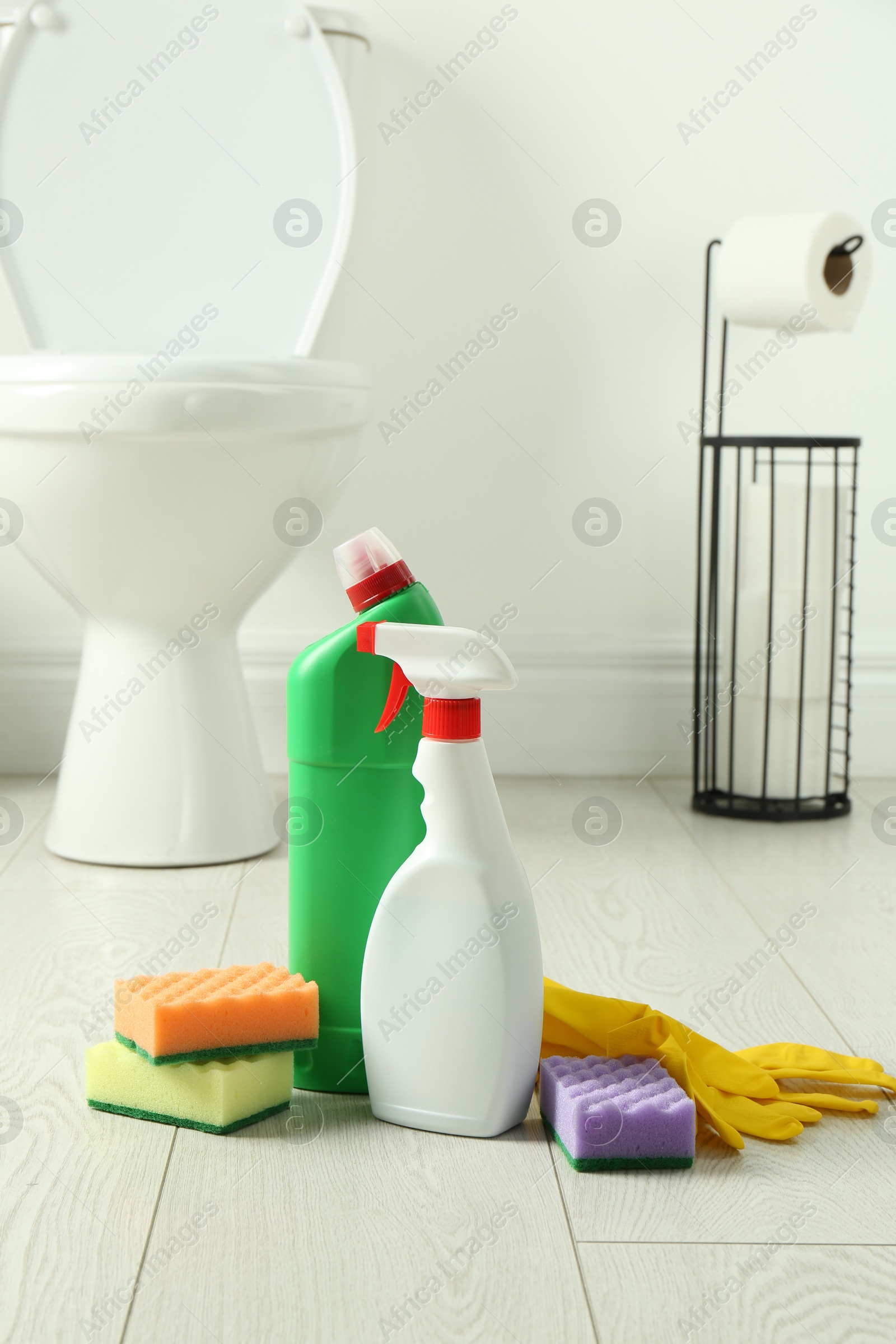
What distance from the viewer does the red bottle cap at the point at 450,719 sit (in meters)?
0.74

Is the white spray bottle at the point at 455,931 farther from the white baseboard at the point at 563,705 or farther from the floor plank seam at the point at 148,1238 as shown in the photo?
the white baseboard at the point at 563,705

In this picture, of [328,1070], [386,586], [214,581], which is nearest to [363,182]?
[214,581]

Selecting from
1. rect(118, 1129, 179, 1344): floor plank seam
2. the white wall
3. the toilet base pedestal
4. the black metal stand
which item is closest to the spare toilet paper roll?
the black metal stand

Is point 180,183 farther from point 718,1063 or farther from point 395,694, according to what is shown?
point 718,1063

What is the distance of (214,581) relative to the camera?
1.30 m

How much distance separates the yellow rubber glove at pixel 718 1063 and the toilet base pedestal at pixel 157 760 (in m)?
0.56

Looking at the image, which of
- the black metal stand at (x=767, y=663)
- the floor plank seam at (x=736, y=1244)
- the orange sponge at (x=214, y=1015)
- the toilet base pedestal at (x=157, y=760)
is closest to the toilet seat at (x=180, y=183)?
the toilet base pedestal at (x=157, y=760)

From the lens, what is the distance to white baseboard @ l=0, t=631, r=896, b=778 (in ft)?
5.59

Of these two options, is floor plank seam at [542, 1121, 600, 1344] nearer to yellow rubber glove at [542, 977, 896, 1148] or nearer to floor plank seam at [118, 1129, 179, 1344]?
yellow rubber glove at [542, 977, 896, 1148]

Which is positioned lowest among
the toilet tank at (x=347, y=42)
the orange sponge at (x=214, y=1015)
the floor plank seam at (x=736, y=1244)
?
the floor plank seam at (x=736, y=1244)

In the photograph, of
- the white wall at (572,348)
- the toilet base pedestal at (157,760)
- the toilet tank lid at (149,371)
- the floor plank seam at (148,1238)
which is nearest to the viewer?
the floor plank seam at (148,1238)

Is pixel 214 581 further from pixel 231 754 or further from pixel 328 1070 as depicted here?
pixel 328 1070

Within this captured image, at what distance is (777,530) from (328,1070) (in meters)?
0.91

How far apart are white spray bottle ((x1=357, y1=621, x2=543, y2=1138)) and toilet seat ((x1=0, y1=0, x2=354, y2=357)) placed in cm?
80
